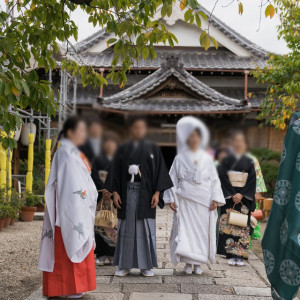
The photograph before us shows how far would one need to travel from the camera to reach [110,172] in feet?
20.3

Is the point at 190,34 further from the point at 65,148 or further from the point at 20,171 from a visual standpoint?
the point at 65,148

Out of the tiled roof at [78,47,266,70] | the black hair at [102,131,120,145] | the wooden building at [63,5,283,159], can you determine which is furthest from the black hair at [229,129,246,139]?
the tiled roof at [78,47,266,70]

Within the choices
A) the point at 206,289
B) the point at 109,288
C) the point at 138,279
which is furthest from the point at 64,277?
the point at 206,289

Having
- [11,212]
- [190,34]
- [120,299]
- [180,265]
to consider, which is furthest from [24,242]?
[190,34]

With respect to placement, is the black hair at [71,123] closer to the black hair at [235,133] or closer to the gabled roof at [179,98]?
the black hair at [235,133]

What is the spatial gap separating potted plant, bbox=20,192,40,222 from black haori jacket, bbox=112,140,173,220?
6.13 m

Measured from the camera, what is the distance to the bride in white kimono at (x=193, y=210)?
6.11 metres

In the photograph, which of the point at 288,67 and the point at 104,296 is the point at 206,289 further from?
the point at 288,67

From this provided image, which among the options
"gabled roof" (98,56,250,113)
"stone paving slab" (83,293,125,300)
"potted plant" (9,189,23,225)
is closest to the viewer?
"stone paving slab" (83,293,125,300)

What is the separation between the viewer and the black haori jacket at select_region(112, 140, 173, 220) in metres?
5.97

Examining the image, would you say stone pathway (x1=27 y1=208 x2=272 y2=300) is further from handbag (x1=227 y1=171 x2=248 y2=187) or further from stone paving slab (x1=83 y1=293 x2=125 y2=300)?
handbag (x1=227 y1=171 x2=248 y2=187)

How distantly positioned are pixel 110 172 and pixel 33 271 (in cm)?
174

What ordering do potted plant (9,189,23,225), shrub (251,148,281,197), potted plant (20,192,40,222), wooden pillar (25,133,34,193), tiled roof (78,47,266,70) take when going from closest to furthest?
potted plant (9,189,23,225)
potted plant (20,192,40,222)
wooden pillar (25,133,34,193)
shrub (251,148,281,197)
tiled roof (78,47,266,70)

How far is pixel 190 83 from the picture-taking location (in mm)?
16547
